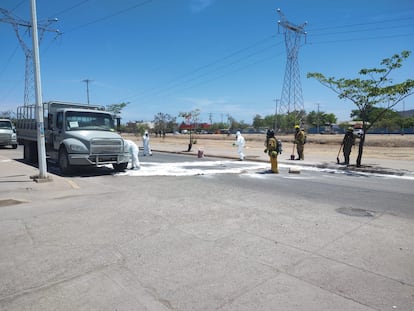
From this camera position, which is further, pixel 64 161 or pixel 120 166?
pixel 120 166

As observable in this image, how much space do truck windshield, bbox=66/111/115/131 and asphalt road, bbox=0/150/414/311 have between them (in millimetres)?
4446

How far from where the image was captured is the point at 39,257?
4.26 metres

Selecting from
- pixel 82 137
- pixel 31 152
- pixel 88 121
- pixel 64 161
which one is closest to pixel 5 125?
pixel 31 152

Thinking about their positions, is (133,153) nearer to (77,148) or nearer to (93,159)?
(93,159)

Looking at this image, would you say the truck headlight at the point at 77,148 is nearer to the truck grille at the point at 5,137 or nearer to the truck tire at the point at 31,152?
the truck tire at the point at 31,152

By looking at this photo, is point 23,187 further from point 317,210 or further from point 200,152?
point 200,152

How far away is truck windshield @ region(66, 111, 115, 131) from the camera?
12.2 metres

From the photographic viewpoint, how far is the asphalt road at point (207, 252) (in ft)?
10.8

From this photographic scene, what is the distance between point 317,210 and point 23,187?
7.62 metres

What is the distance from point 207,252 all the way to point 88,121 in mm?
9675

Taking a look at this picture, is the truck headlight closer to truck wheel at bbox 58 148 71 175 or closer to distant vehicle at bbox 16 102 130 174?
distant vehicle at bbox 16 102 130 174

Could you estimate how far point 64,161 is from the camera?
11.9 meters

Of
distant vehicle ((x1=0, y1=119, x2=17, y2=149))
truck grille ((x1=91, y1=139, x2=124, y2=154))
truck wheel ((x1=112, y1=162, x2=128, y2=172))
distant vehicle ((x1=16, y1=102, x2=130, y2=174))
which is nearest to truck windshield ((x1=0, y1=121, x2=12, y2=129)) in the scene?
distant vehicle ((x1=0, y1=119, x2=17, y2=149))

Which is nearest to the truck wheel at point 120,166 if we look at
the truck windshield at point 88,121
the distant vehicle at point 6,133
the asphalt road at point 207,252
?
the truck windshield at point 88,121
